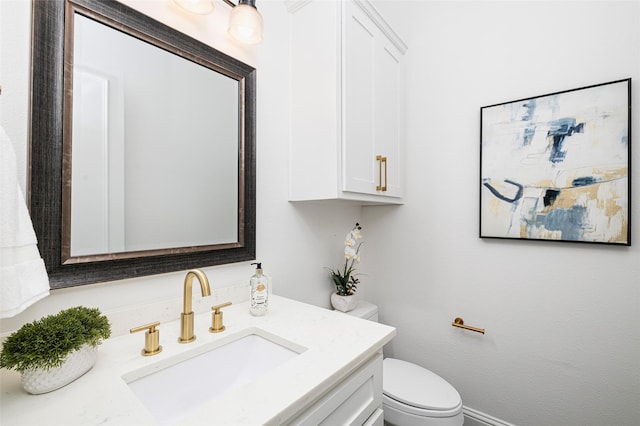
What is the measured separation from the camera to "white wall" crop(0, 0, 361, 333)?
684mm

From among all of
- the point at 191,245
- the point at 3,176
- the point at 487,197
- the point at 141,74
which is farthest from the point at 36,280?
the point at 487,197

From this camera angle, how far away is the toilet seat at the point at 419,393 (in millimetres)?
1146

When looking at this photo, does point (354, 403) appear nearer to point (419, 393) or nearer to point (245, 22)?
point (419, 393)

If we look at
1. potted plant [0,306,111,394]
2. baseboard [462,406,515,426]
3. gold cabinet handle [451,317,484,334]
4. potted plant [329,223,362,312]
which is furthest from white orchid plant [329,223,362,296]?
potted plant [0,306,111,394]

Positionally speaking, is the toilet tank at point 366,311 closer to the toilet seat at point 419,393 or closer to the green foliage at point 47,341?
the toilet seat at point 419,393

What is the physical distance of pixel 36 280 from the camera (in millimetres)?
581

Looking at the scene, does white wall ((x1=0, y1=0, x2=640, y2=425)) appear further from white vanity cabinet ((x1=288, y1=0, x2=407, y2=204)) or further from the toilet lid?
the toilet lid

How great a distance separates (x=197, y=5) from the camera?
38.0 inches

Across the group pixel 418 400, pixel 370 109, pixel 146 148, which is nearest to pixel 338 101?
pixel 370 109

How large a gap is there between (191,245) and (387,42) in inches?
56.1

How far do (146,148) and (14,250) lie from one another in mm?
447

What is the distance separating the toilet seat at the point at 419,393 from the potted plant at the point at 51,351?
3.74 ft

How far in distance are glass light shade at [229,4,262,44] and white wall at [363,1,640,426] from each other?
1.03 m

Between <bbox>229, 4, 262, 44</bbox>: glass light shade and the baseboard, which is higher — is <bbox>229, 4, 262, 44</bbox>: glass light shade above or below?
above
